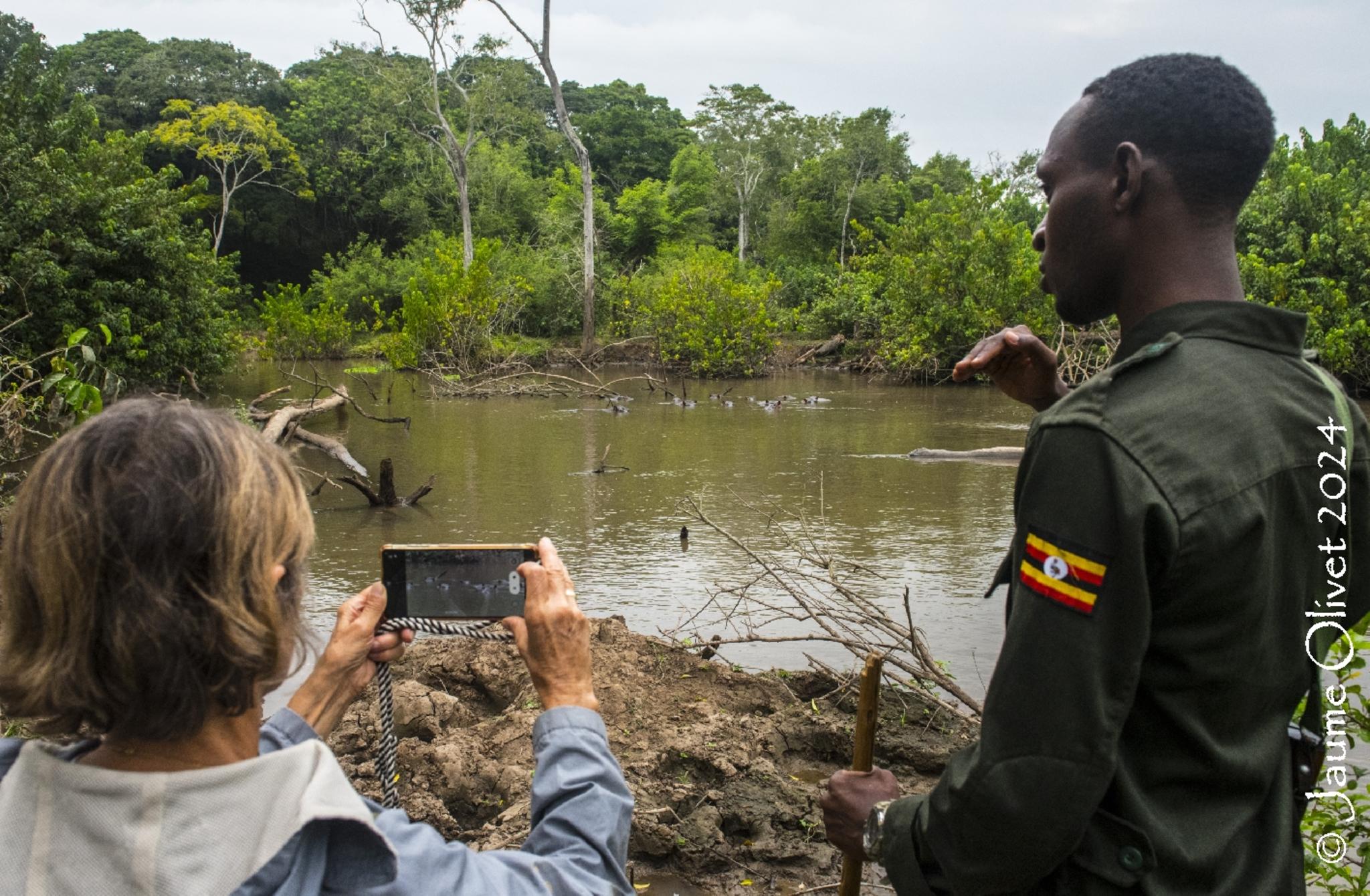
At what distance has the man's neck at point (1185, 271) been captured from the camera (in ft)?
4.85

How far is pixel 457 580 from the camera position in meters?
1.70

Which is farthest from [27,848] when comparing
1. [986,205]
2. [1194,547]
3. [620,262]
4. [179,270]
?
[620,262]

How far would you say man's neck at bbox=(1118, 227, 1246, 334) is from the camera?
1.48 m

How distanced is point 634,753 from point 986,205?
20551 mm

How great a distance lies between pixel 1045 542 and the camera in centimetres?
131

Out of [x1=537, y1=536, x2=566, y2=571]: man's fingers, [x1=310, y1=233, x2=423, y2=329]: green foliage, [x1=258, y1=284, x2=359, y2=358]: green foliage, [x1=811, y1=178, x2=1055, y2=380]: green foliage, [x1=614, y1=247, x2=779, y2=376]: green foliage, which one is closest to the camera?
[x1=537, y1=536, x2=566, y2=571]: man's fingers

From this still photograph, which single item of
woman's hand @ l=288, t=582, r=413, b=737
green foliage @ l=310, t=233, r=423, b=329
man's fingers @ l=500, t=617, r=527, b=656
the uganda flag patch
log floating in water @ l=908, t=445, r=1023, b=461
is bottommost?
log floating in water @ l=908, t=445, r=1023, b=461

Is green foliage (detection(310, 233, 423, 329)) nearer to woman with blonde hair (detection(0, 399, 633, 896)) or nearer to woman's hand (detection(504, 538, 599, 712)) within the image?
woman's hand (detection(504, 538, 599, 712))

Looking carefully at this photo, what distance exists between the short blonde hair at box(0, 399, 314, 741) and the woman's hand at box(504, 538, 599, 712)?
0.43m

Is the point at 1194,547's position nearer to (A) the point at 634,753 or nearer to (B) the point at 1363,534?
(B) the point at 1363,534

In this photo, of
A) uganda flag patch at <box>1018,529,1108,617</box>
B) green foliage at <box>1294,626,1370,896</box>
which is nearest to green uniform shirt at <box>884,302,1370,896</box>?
uganda flag patch at <box>1018,529,1108,617</box>

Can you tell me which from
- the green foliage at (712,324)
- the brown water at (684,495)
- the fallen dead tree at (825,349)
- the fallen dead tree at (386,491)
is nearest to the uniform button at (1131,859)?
the brown water at (684,495)

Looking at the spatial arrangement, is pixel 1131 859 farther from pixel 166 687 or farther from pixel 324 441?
pixel 324 441

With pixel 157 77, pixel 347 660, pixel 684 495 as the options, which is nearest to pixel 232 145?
pixel 157 77
